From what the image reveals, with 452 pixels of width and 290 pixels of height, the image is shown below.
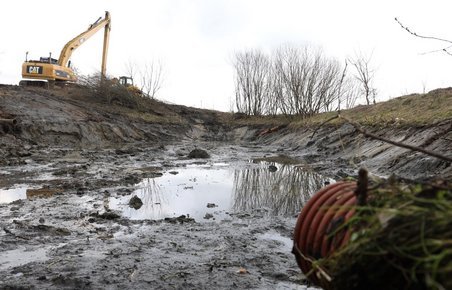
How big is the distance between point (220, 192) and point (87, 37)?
23985mm

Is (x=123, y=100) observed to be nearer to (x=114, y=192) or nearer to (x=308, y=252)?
(x=114, y=192)

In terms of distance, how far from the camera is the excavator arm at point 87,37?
26.8m

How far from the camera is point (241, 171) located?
1227 cm

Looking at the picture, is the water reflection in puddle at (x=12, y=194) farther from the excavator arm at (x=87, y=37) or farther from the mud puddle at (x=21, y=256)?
the excavator arm at (x=87, y=37)

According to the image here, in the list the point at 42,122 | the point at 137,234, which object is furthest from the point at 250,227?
the point at 42,122

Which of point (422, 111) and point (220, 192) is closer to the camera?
point (220, 192)

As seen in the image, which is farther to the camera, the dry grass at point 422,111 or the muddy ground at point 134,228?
the dry grass at point 422,111

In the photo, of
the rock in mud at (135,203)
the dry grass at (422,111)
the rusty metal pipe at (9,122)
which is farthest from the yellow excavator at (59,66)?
the rock in mud at (135,203)

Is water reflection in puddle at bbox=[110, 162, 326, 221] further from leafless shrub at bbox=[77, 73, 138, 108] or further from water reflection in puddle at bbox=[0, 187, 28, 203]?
leafless shrub at bbox=[77, 73, 138, 108]

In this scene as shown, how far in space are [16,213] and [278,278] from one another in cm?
416

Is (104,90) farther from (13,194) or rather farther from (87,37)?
(13,194)

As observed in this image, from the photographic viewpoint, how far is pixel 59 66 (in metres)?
26.0

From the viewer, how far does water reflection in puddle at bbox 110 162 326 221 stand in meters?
6.73

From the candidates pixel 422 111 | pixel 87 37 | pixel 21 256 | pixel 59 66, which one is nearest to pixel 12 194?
pixel 21 256
